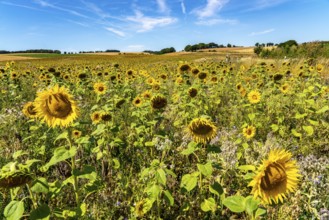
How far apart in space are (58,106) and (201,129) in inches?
53.6

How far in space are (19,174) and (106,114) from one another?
2489 millimetres

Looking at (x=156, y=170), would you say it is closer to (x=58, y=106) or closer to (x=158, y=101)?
(x=58, y=106)

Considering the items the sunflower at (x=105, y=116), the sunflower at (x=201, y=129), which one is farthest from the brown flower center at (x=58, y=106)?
the sunflower at (x=105, y=116)

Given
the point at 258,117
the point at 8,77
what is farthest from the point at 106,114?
the point at 8,77

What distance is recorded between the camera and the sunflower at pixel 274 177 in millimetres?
1912

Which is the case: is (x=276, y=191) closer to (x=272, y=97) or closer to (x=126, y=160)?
(x=126, y=160)

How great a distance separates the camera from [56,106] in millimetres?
2693

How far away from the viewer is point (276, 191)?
6.72ft

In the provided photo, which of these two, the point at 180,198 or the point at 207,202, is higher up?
the point at 207,202

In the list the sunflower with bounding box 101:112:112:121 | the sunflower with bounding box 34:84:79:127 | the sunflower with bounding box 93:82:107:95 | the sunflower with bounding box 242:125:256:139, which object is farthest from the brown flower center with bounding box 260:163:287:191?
the sunflower with bounding box 93:82:107:95

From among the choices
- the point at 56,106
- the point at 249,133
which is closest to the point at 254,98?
the point at 249,133

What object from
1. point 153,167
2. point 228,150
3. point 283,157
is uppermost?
point 283,157

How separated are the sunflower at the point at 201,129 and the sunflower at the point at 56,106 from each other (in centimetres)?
111

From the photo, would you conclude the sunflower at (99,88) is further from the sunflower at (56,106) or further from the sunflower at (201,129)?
the sunflower at (201,129)
